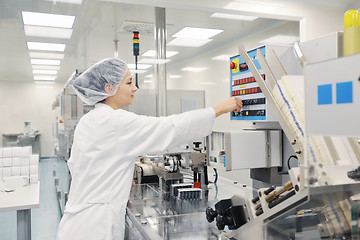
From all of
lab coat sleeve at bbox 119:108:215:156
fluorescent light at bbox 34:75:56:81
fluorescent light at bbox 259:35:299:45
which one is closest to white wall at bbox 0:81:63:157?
fluorescent light at bbox 34:75:56:81

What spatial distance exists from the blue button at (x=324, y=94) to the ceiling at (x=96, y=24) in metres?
2.67

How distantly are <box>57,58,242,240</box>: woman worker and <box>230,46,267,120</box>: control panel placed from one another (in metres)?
0.16

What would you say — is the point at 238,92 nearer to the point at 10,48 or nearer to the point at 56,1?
the point at 56,1

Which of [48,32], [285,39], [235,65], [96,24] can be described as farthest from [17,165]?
[285,39]

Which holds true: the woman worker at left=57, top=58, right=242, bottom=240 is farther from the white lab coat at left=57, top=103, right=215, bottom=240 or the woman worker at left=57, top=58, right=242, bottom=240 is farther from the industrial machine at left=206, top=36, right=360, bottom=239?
the industrial machine at left=206, top=36, right=360, bottom=239

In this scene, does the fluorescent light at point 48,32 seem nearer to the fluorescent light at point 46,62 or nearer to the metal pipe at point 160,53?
the fluorescent light at point 46,62

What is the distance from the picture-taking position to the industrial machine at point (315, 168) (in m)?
0.66

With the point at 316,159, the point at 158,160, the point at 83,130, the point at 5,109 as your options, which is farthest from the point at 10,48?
the point at 316,159

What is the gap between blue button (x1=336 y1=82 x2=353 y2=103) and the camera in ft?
2.12

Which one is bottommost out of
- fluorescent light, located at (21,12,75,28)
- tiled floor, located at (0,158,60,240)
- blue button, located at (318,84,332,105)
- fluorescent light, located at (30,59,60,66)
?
tiled floor, located at (0,158,60,240)

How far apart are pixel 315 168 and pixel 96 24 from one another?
9.80 ft

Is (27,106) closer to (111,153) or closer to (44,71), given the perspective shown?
(44,71)

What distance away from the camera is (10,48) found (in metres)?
3.01

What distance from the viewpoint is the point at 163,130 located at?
1.40m
